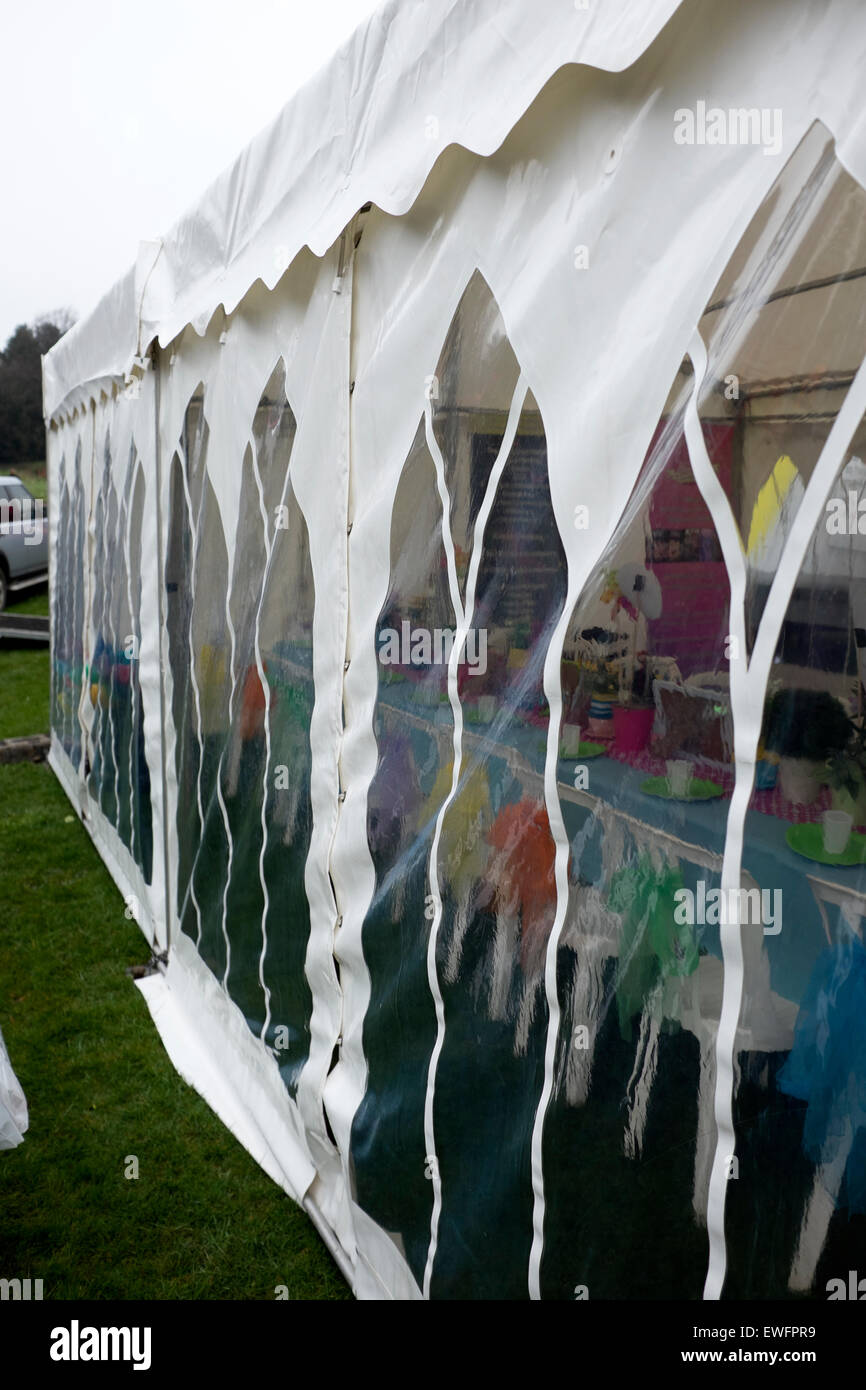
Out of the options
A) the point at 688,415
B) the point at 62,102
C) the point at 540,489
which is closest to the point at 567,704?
the point at 540,489

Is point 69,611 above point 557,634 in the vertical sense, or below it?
below

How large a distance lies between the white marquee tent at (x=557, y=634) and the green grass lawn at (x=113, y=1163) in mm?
157

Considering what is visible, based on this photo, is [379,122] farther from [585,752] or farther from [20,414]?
[20,414]

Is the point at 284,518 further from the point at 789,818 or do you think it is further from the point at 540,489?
the point at 789,818

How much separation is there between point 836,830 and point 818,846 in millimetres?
28

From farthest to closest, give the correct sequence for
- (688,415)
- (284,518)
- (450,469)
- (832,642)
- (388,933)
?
(284,518), (388,933), (450,469), (688,415), (832,642)

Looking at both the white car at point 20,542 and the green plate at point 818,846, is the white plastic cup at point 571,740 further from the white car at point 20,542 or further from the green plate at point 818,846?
the white car at point 20,542

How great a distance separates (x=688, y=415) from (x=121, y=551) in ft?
12.7

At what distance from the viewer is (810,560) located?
1.01m

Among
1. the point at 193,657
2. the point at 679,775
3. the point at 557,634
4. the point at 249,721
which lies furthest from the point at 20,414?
the point at 679,775

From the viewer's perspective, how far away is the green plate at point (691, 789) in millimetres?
1166

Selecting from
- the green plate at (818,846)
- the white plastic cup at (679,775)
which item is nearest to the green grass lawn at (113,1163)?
the white plastic cup at (679,775)

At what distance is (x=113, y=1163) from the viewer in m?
2.88

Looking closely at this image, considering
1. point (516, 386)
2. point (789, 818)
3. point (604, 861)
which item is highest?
point (516, 386)
